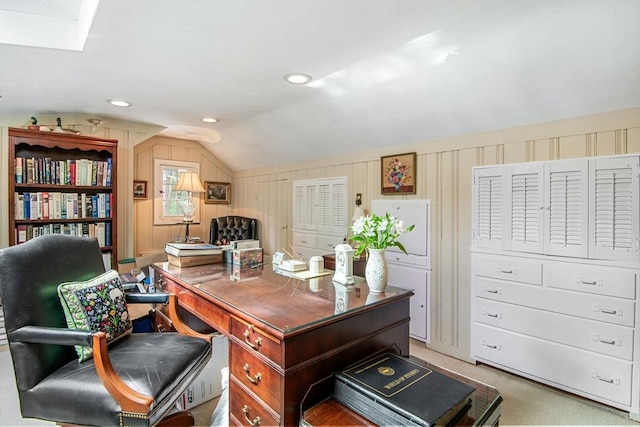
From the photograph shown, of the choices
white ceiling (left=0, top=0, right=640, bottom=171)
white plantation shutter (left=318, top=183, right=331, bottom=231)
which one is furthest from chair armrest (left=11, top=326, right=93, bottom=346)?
white plantation shutter (left=318, top=183, right=331, bottom=231)

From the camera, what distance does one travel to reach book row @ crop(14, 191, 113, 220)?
10.6 feet

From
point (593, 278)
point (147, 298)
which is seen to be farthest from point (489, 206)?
point (147, 298)

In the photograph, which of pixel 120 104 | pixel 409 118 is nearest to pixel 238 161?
pixel 120 104

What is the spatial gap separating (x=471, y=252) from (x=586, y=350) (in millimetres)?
1004

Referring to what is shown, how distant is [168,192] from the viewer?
5168mm

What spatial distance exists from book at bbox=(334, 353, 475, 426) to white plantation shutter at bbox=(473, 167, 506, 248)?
1730 millimetres

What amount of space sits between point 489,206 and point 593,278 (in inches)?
33.3

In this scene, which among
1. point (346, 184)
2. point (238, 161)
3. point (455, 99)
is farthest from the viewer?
point (238, 161)

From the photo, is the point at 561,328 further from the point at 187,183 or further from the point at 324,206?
the point at 187,183

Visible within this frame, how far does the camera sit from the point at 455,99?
102 inches

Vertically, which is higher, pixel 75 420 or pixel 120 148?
pixel 120 148

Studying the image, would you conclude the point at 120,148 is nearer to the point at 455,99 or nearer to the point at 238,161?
→ the point at 238,161

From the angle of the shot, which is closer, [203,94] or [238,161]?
[203,94]

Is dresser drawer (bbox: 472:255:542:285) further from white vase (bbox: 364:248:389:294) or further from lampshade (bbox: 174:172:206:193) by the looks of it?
lampshade (bbox: 174:172:206:193)
